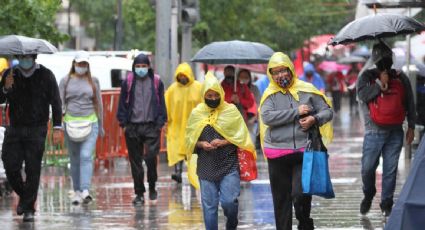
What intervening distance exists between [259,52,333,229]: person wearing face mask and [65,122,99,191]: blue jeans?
5165mm

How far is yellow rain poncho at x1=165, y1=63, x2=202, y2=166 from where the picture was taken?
1736cm

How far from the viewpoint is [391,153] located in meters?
13.2

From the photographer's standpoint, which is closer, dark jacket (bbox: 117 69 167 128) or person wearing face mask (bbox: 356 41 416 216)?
person wearing face mask (bbox: 356 41 416 216)

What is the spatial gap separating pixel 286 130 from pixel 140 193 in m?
4.88

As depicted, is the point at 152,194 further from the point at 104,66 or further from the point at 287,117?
the point at 104,66

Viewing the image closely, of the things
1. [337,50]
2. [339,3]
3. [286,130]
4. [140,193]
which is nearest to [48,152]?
[140,193]

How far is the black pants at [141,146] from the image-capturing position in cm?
1573

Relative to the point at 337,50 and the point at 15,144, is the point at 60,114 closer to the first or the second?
the point at 15,144

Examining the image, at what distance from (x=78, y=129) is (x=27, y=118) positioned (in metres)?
1.96

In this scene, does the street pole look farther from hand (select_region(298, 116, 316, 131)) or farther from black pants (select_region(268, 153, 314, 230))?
hand (select_region(298, 116, 316, 131))

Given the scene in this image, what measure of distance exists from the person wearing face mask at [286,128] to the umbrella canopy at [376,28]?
6.53ft

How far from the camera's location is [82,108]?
16.1 metres

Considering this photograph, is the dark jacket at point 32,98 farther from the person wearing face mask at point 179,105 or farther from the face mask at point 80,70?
the person wearing face mask at point 179,105

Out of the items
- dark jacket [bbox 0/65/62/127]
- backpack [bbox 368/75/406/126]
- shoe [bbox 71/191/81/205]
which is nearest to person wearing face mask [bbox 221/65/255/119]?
shoe [bbox 71/191/81/205]
